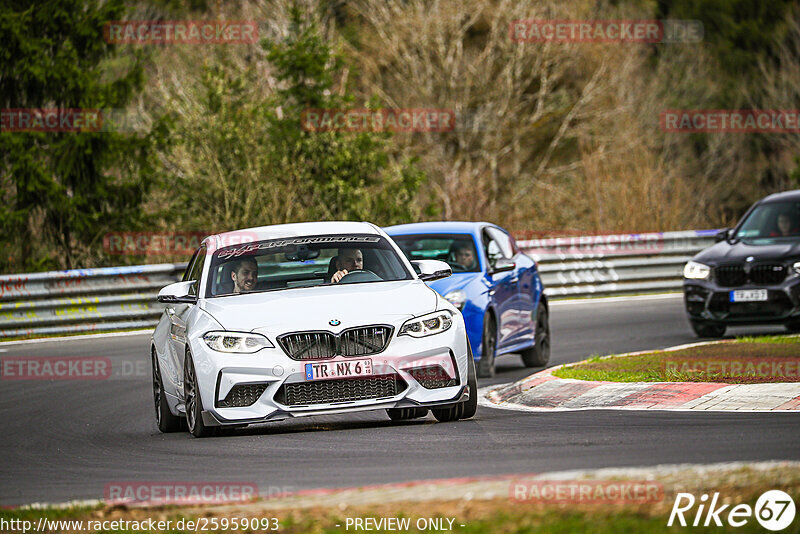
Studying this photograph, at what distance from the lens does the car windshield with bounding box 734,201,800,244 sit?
17.8 m

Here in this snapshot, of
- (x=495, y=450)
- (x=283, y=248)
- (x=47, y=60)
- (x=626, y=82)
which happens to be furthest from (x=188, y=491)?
(x=626, y=82)

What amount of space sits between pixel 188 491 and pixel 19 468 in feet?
7.85

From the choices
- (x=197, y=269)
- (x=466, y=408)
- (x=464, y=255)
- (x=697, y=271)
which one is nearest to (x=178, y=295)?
(x=197, y=269)

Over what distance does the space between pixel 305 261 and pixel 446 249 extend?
14.7ft

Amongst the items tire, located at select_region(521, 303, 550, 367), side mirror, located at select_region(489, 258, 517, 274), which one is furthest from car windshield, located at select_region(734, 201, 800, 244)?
side mirror, located at select_region(489, 258, 517, 274)

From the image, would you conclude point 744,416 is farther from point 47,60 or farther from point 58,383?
point 47,60

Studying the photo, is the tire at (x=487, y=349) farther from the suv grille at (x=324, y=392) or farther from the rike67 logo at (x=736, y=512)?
the rike67 logo at (x=736, y=512)

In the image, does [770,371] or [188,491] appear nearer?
[188,491]

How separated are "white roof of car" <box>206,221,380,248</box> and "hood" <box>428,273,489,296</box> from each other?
286 centimetres

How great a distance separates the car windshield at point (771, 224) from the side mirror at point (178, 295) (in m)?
9.03

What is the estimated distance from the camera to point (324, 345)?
9.79 metres

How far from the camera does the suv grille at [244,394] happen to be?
9.80 meters

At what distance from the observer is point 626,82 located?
51062 mm

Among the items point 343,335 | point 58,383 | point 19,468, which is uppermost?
point 343,335
